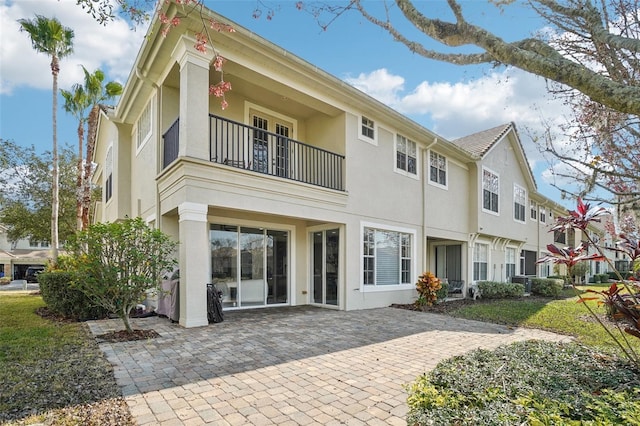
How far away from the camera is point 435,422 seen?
2.67m

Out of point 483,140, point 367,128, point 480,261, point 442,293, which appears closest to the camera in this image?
point 367,128

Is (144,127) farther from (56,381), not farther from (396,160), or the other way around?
(56,381)

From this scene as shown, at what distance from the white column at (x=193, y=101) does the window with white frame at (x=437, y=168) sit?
1015 centimetres

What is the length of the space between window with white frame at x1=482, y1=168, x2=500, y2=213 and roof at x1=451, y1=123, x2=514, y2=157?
41.7 inches

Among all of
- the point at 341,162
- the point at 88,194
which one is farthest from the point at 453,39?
the point at 88,194

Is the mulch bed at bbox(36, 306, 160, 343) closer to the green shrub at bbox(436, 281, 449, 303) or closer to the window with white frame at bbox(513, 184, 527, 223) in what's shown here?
the green shrub at bbox(436, 281, 449, 303)

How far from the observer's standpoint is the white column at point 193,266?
324 inches

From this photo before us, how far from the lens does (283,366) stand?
223 inches

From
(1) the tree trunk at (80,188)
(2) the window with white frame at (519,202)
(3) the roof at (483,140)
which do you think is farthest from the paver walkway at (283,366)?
(2) the window with white frame at (519,202)

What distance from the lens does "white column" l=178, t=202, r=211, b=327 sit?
27.0ft

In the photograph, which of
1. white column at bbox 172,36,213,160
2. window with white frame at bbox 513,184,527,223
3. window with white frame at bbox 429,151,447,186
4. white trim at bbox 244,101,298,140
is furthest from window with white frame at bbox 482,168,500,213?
white column at bbox 172,36,213,160

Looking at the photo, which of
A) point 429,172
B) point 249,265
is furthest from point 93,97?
point 429,172

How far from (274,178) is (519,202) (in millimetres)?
18310

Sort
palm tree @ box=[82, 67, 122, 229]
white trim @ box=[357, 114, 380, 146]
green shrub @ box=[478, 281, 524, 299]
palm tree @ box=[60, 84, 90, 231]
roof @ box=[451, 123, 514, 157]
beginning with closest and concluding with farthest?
white trim @ box=[357, 114, 380, 146], green shrub @ box=[478, 281, 524, 299], roof @ box=[451, 123, 514, 157], palm tree @ box=[82, 67, 122, 229], palm tree @ box=[60, 84, 90, 231]
